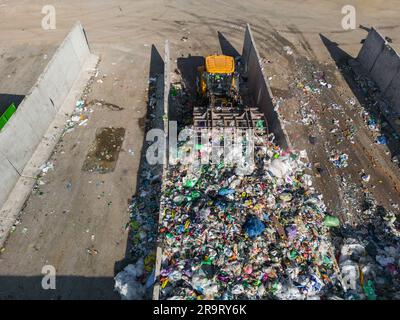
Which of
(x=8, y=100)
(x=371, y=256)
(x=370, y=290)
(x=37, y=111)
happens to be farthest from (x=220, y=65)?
(x=8, y=100)

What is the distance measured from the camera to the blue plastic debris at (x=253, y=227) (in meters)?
7.87

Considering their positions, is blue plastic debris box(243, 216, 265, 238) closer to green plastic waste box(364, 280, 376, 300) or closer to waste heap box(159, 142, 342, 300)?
waste heap box(159, 142, 342, 300)

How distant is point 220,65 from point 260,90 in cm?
191

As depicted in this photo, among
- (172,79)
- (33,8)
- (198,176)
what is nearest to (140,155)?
(198,176)

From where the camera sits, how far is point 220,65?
11445 millimetres

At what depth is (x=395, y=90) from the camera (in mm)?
12492

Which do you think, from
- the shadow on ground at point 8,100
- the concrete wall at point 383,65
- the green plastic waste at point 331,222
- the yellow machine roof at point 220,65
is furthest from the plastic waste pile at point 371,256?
the shadow on ground at point 8,100

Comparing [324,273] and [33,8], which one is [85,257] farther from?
[33,8]

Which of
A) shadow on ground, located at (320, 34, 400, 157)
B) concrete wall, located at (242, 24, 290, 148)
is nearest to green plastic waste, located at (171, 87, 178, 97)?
concrete wall, located at (242, 24, 290, 148)

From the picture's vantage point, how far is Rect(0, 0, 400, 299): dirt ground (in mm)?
8539

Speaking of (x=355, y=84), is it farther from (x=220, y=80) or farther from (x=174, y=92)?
(x=174, y=92)

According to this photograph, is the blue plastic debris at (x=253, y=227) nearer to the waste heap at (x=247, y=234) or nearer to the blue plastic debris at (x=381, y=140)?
the waste heap at (x=247, y=234)

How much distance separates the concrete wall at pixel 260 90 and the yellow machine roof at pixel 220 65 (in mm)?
1287

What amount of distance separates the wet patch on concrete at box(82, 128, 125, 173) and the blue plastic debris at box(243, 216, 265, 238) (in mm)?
5278
